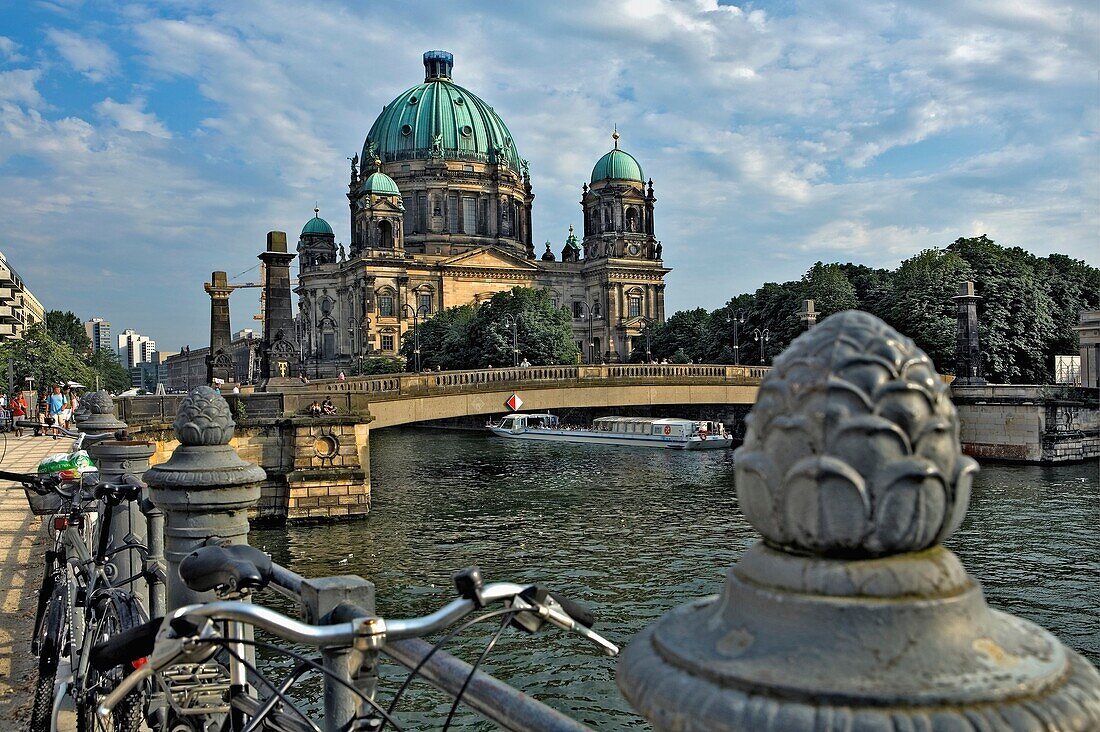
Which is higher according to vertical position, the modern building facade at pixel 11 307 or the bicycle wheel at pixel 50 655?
the modern building facade at pixel 11 307

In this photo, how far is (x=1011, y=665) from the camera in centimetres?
159

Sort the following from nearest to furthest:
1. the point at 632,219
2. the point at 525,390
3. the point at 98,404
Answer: the point at 98,404, the point at 525,390, the point at 632,219

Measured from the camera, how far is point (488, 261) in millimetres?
101312

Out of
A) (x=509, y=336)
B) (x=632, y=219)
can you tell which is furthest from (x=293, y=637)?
(x=632, y=219)

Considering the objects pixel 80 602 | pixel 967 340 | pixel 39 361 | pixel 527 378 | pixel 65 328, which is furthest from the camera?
pixel 65 328

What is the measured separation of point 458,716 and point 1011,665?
10737 millimetres

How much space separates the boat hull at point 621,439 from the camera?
4941 cm

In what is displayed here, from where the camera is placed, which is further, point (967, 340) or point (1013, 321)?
point (1013, 321)

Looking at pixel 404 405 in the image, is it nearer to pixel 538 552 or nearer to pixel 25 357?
pixel 538 552

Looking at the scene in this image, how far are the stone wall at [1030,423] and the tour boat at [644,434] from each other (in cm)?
1262

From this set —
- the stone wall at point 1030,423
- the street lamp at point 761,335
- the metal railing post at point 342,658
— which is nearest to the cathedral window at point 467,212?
the street lamp at point 761,335

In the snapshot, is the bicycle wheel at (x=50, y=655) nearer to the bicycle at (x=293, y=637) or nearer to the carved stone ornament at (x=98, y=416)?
the bicycle at (x=293, y=637)

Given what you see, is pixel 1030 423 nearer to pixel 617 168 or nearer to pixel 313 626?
pixel 313 626

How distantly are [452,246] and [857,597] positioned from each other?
344ft
